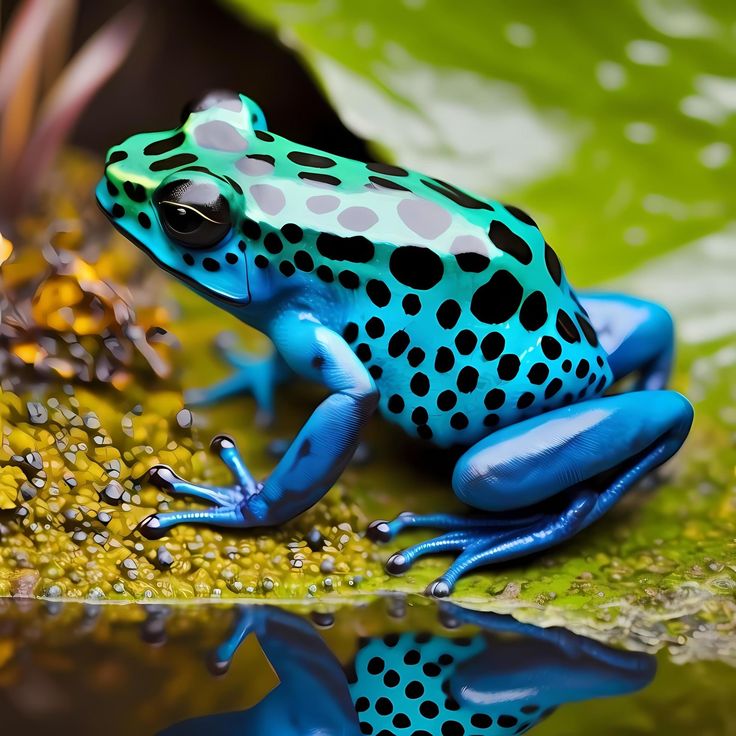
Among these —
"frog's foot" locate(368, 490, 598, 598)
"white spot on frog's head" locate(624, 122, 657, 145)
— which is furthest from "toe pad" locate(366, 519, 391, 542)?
"white spot on frog's head" locate(624, 122, 657, 145)

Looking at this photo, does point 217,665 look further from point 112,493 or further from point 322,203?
point 322,203

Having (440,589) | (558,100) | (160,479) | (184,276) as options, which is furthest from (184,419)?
(558,100)

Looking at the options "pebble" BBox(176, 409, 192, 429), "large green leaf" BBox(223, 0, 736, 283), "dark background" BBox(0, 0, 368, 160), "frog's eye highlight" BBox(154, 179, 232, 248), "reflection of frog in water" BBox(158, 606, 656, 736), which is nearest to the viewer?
"reflection of frog in water" BBox(158, 606, 656, 736)

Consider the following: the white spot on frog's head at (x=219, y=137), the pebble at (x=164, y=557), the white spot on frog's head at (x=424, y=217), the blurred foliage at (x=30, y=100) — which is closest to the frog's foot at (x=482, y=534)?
the pebble at (x=164, y=557)

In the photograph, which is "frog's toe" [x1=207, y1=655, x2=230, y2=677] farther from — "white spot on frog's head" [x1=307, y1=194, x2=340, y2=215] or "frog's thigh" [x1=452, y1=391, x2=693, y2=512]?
"white spot on frog's head" [x1=307, y1=194, x2=340, y2=215]

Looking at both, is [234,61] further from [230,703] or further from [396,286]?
[230,703]

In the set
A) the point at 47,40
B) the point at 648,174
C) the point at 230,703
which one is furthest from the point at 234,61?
the point at 230,703
